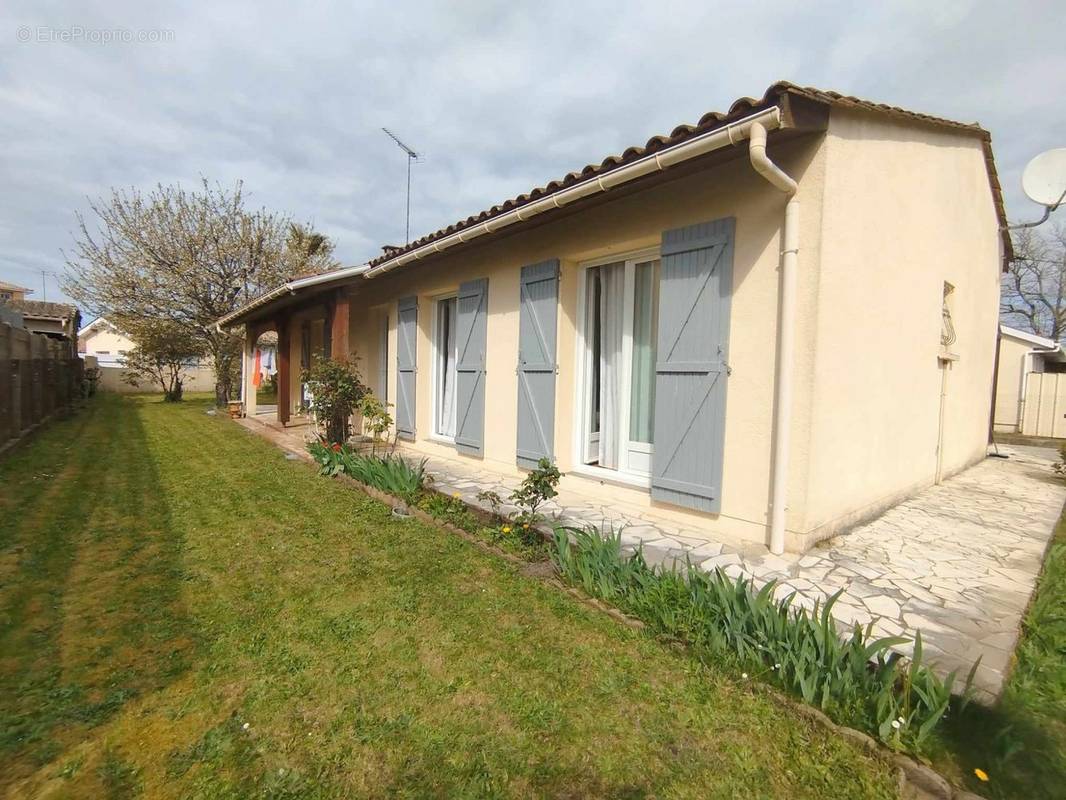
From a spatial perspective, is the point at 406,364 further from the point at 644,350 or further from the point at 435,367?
the point at 644,350

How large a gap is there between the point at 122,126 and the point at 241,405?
921cm

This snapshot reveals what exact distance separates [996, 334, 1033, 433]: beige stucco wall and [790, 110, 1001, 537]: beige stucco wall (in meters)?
11.1

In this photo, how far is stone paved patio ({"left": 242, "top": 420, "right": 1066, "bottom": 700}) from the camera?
108 inches

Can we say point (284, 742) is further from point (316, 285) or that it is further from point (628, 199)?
point (316, 285)

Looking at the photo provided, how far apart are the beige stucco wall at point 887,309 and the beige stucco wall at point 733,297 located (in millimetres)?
279

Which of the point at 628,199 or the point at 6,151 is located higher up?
the point at 6,151

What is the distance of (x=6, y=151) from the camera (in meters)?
8.04

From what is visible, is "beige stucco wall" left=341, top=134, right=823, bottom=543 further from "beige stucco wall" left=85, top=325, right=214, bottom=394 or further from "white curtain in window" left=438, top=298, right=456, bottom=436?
"beige stucco wall" left=85, top=325, right=214, bottom=394

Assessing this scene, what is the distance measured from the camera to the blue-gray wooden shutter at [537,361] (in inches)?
223

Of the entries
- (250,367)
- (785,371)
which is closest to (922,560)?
(785,371)

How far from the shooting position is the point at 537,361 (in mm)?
5875

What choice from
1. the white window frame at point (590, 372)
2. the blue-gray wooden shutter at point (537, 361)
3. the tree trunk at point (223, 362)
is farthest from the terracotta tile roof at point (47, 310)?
the white window frame at point (590, 372)

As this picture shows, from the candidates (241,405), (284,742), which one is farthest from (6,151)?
(284,742)

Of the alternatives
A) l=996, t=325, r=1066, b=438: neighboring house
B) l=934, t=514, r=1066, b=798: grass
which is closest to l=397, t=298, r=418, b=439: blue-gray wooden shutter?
l=934, t=514, r=1066, b=798: grass
